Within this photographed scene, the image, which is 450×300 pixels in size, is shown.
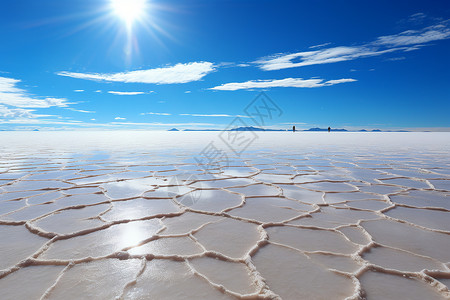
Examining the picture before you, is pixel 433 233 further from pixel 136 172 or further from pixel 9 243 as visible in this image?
pixel 136 172

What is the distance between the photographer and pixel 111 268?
129 cm

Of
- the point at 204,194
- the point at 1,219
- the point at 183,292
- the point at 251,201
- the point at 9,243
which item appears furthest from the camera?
the point at 204,194

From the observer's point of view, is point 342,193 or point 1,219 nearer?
point 1,219

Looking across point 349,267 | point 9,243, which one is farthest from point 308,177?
point 9,243

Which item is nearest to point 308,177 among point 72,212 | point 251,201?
point 251,201

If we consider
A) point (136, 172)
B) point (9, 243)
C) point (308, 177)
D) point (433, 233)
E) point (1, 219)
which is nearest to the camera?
point (9, 243)

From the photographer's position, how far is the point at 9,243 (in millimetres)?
1553

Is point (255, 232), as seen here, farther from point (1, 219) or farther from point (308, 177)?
point (308, 177)

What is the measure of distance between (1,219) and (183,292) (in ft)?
5.40

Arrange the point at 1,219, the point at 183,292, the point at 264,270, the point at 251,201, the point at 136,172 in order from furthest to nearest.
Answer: the point at 136,172
the point at 251,201
the point at 1,219
the point at 264,270
the point at 183,292

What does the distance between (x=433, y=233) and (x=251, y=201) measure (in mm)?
1326

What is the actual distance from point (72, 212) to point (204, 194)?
1167mm

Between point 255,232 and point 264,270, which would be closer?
point 264,270

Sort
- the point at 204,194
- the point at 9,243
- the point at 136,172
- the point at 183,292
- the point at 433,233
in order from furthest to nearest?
1. the point at 136,172
2. the point at 204,194
3. the point at 433,233
4. the point at 9,243
5. the point at 183,292
